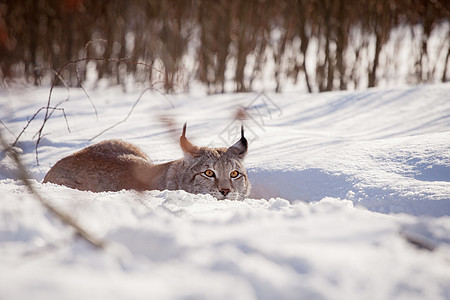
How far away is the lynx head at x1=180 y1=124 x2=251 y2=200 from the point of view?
152 inches

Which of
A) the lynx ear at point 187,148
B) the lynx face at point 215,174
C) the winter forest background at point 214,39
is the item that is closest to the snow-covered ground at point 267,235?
the lynx face at point 215,174

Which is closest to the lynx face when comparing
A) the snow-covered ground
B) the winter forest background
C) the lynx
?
the lynx

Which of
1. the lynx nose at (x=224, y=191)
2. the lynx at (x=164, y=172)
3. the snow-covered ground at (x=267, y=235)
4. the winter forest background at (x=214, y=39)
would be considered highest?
the winter forest background at (x=214, y=39)

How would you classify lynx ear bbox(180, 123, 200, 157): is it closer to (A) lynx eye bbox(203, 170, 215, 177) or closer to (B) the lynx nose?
(A) lynx eye bbox(203, 170, 215, 177)

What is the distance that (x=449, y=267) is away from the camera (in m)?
1.75

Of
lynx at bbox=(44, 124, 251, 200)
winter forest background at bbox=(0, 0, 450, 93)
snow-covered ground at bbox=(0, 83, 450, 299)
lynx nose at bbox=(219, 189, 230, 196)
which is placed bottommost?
lynx nose at bbox=(219, 189, 230, 196)

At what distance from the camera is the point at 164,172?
13.4ft

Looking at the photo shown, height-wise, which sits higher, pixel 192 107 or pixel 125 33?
pixel 125 33

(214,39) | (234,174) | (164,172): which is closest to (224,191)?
(234,174)

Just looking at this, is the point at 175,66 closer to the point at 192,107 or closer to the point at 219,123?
the point at 192,107

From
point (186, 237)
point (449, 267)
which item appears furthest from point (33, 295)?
point (449, 267)

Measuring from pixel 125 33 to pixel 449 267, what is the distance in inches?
396

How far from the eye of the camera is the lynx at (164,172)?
3877 millimetres

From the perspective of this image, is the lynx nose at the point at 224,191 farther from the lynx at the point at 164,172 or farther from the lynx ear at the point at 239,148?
the lynx ear at the point at 239,148
